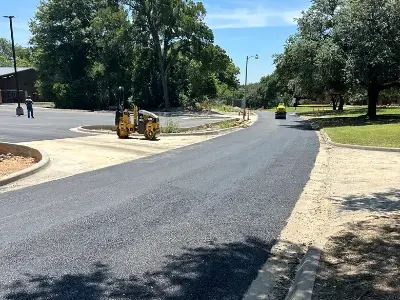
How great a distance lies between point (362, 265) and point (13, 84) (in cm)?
7419

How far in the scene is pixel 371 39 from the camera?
87.5ft

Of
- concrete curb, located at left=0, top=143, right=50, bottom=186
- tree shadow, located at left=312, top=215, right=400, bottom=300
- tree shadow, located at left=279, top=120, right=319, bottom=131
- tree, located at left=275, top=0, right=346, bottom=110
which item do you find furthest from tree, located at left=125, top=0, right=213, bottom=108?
tree shadow, located at left=312, top=215, right=400, bottom=300

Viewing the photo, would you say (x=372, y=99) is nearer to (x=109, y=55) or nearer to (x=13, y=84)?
(x=109, y=55)

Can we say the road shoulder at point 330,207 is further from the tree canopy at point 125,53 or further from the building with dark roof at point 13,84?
the building with dark roof at point 13,84

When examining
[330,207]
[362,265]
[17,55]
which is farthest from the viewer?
[17,55]

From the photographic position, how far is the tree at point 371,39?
26.3m

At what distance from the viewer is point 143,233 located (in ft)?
18.2

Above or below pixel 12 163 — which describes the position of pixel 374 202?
above

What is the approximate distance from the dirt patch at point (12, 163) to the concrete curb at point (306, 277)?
24.8ft

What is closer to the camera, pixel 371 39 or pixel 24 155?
pixel 24 155

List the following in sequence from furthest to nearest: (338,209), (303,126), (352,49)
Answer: (303,126) < (352,49) < (338,209)

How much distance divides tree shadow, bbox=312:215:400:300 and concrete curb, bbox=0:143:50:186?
22.9ft

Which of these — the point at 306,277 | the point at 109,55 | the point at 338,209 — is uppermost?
the point at 109,55

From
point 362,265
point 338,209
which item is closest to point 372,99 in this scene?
point 338,209
